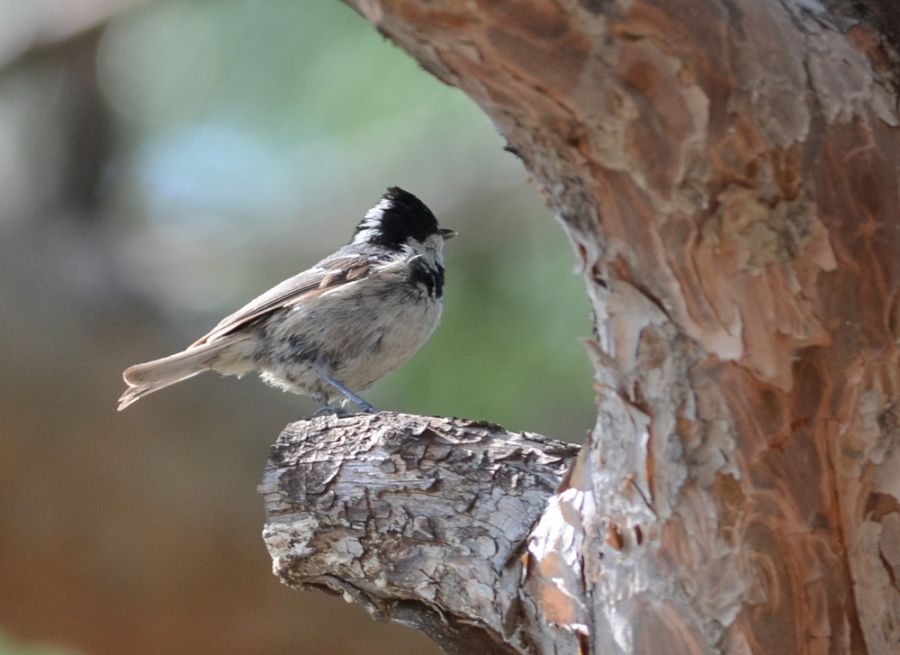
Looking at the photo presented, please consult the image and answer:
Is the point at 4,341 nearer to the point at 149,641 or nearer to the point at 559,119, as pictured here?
the point at 149,641

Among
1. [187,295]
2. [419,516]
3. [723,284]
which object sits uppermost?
[723,284]

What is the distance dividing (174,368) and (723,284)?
2591 mm

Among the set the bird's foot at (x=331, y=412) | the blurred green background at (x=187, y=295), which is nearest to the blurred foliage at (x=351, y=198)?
the blurred green background at (x=187, y=295)

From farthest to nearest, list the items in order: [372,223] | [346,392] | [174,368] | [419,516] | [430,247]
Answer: [372,223] → [430,247] → [174,368] → [346,392] → [419,516]

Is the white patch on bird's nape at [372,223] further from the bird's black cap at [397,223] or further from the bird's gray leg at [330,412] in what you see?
the bird's gray leg at [330,412]

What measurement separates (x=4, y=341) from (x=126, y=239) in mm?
883

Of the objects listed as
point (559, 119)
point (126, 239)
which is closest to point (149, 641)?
point (126, 239)

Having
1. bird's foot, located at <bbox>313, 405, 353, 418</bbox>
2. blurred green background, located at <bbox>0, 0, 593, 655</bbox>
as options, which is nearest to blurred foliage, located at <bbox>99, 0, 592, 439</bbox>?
blurred green background, located at <bbox>0, 0, 593, 655</bbox>

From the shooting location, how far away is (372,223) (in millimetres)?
4328

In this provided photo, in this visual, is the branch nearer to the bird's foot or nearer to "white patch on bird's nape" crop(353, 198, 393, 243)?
the bird's foot

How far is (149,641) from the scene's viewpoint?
13.5 ft

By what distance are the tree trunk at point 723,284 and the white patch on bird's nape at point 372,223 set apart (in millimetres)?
2605

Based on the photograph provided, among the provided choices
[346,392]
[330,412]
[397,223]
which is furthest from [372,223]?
[330,412]

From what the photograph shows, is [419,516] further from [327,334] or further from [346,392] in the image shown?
[327,334]
